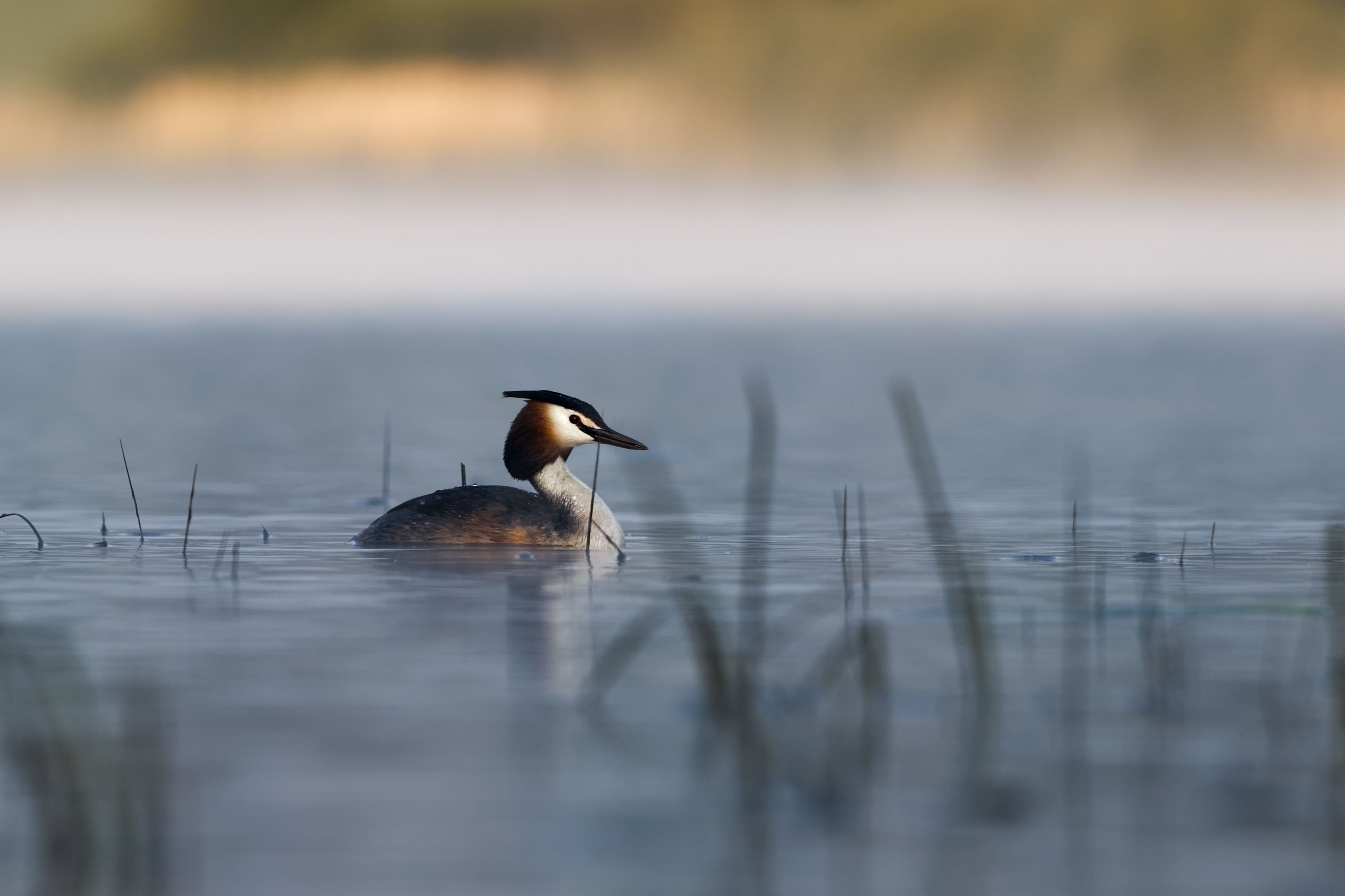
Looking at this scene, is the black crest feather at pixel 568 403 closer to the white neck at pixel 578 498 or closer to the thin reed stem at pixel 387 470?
the white neck at pixel 578 498

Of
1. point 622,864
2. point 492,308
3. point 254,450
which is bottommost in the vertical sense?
point 622,864

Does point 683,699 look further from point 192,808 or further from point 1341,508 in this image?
point 1341,508

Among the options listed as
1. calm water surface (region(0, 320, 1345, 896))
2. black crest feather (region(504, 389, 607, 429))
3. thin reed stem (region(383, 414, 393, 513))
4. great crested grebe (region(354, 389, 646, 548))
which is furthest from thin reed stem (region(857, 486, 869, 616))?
thin reed stem (region(383, 414, 393, 513))

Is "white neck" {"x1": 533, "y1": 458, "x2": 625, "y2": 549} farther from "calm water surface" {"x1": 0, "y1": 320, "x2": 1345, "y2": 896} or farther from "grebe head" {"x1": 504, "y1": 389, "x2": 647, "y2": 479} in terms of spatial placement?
"calm water surface" {"x1": 0, "y1": 320, "x2": 1345, "y2": 896}

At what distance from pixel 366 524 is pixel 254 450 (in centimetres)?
726

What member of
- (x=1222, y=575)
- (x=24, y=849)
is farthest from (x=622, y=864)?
(x=1222, y=575)

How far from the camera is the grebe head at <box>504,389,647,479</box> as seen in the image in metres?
14.4

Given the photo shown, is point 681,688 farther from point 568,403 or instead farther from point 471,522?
point 568,403

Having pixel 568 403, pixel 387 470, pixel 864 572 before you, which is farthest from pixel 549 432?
pixel 864 572

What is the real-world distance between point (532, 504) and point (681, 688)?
17.7 ft

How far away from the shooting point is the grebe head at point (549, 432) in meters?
14.4

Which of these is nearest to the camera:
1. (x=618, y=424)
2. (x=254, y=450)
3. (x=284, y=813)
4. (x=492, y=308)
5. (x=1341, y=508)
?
(x=284, y=813)

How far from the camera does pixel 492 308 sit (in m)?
192

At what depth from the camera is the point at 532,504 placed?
14047 mm
